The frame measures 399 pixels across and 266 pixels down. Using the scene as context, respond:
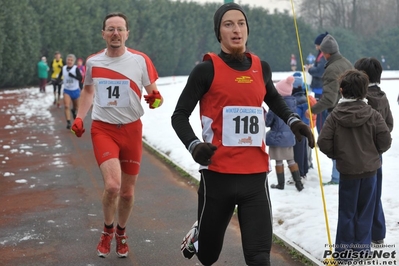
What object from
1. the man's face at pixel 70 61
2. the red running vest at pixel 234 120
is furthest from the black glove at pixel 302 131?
the man's face at pixel 70 61

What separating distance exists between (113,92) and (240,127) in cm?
202

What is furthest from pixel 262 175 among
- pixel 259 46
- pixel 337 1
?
pixel 337 1

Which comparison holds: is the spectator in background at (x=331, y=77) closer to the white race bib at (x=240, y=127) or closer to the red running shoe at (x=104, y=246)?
the red running shoe at (x=104, y=246)

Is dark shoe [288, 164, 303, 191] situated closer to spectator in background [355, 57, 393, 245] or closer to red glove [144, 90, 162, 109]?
spectator in background [355, 57, 393, 245]

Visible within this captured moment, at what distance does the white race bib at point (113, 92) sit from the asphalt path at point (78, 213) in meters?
1.48

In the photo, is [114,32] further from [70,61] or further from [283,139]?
[70,61]

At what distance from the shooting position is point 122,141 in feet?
19.2

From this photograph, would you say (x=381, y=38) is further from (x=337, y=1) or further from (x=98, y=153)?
(x=98, y=153)

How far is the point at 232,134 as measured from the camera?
4.20 m

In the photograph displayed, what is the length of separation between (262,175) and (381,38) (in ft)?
202

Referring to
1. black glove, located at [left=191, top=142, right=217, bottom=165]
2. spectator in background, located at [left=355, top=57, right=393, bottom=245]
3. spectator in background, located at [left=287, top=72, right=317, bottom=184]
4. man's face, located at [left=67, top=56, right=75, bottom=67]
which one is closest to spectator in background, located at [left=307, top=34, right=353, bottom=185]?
spectator in background, located at [left=287, top=72, right=317, bottom=184]

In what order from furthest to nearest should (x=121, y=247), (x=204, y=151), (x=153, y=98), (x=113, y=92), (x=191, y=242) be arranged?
(x=121, y=247) → (x=113, y=92) → (x=153, y=98) → (x=191, y=242) → (x=204, y=151)

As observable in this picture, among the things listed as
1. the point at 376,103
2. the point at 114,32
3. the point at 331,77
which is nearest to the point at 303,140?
the point at 331,77

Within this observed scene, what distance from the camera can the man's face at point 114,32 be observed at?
590 centimetres
